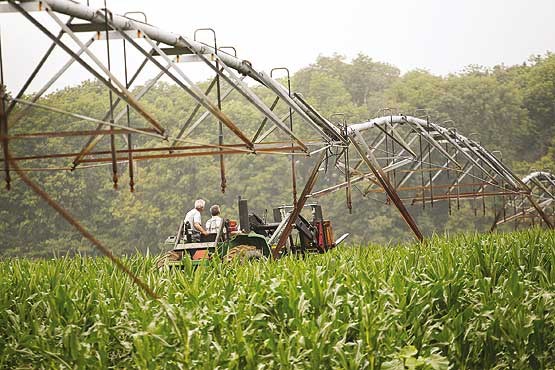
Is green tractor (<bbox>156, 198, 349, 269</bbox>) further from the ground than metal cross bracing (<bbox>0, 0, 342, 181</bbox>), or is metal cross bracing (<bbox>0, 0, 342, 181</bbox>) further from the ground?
metal cross bracing (<bbox>0, 0, 342, 181</bbox>)

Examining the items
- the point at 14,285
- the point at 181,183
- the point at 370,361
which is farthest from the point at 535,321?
the point at 181,183

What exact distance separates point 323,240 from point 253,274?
7.84 meters

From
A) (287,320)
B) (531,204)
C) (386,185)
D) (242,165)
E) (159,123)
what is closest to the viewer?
(287,320)

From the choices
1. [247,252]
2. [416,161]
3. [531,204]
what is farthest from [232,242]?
[531,204]

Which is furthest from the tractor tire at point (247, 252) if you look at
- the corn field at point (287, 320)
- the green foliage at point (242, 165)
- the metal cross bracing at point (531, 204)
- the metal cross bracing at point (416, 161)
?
the green foliage at point (242, 165)

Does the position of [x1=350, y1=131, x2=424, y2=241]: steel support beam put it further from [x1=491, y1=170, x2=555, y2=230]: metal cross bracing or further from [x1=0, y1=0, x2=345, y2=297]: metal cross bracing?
[x1=491, y1=170, x2=555, y2=230]: metal cross bracing

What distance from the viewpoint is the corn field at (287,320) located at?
8305 millimetres

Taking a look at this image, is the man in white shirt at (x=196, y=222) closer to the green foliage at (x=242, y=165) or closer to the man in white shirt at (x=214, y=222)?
the man in white shirt at (x=214, y=222)

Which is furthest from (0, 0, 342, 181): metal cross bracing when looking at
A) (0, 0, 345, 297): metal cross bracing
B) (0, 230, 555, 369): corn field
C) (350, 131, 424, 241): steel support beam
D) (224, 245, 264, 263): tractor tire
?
(350, 131, 424, 241): steel support beam

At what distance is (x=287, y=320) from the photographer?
9.30 meters

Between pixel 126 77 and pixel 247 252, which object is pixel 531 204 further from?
pixel 126 77

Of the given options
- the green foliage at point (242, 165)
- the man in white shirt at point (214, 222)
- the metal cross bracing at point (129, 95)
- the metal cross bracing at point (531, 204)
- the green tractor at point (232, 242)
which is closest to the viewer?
the metal cross bracing at point (129, 95)

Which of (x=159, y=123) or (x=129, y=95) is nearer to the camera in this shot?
(x=129, y=95)

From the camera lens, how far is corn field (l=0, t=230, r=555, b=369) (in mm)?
8305
